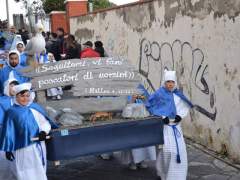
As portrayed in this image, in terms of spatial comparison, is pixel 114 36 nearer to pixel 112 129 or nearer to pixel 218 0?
pixel 218 0

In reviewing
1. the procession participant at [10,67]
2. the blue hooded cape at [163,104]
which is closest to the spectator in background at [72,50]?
the procession participant at [10,67]

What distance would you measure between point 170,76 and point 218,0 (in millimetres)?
1974

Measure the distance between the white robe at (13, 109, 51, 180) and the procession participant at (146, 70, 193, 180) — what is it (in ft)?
4.80

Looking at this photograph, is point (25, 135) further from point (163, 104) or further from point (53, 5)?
point (53, 5)

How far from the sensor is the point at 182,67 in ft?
31.2

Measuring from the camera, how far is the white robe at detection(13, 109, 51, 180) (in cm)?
584

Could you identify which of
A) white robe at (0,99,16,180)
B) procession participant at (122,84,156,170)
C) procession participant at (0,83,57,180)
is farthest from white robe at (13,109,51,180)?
procession participant at (122,84,156,170)

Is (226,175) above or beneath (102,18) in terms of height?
beneath

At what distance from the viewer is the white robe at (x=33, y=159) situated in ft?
19.1

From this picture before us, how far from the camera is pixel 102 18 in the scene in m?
15.1

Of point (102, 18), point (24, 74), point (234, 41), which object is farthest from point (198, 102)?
point (102, 18)

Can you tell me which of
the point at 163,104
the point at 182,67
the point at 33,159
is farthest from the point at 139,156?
the point at 182,67

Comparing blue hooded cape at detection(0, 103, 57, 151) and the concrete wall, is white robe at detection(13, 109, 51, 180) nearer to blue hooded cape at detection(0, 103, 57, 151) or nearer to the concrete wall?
blue hooded cape at detection(0, 103, 57, 151)

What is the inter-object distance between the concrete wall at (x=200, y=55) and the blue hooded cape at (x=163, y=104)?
1397mm
